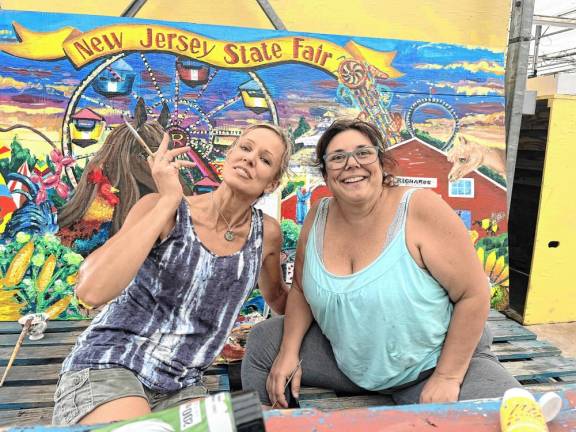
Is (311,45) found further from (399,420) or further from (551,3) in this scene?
(551,3)

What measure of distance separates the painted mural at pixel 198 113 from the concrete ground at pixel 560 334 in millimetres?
608

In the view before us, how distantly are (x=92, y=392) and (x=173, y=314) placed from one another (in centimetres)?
37

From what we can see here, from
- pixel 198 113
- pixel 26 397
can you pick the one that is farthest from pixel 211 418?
pixel 198 113

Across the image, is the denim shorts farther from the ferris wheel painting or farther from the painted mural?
the ferris wheel painting

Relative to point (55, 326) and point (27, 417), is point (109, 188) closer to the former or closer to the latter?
point (55, 326)

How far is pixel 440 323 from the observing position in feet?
5.70

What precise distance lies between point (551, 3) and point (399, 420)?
1255 cm

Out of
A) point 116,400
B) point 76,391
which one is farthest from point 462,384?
point 76,391

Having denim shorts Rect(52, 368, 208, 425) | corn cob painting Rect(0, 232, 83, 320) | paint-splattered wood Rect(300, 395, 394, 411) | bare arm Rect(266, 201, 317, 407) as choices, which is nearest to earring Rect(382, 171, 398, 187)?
bare arm Rect(266, 201, 317, 407)

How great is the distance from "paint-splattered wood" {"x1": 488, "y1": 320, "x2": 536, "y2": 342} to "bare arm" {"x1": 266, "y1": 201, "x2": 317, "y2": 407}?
1.39 metres

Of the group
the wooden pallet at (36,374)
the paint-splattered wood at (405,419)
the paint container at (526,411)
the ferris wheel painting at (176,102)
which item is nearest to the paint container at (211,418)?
the paint-splattered wood at (405,419)

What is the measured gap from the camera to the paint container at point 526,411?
1036mm

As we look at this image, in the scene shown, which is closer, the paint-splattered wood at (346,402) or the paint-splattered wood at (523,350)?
the paint-splattered wood at (346,402)

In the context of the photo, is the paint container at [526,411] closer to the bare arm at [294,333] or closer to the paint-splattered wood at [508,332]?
the bare arm at [294,333]
